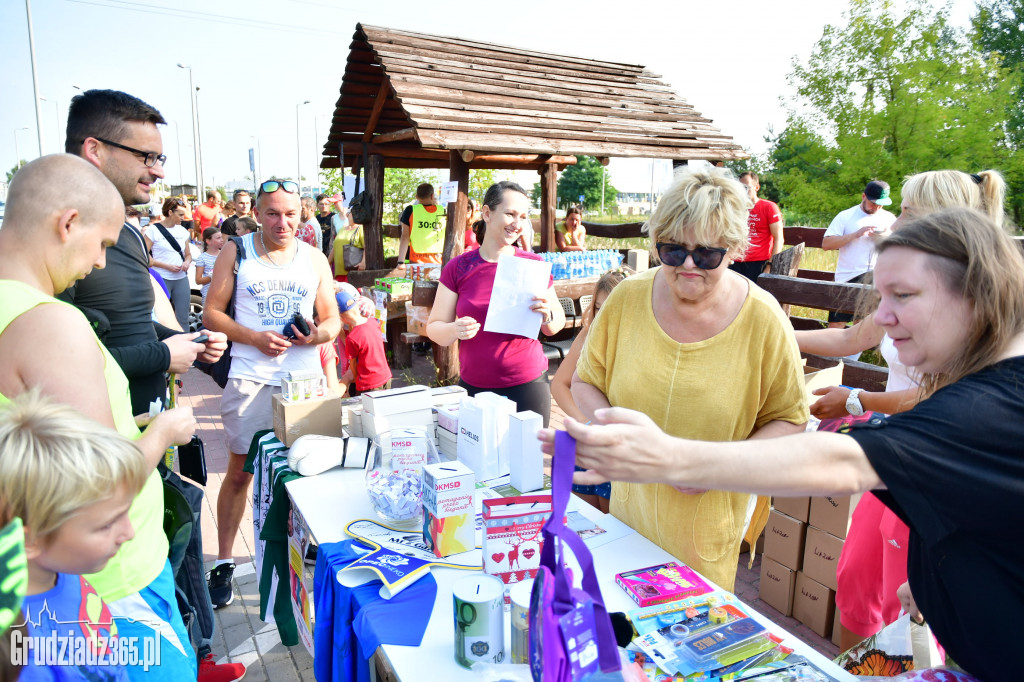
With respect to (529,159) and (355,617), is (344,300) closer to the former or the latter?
(355,617)

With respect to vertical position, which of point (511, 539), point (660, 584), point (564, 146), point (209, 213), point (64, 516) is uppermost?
point (564, 146)

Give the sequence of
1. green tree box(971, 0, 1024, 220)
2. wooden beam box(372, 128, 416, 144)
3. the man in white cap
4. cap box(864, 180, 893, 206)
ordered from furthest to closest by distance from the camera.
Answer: green tree box(971, 0, 1024, 220) → wooden beam box(372, 128, 416, 144) → the man in white cap → cap box(864, 180, 893, 206)

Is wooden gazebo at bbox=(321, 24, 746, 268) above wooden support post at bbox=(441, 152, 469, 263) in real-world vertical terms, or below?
above

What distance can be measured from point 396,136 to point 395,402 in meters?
5.13

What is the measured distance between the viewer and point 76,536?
121 centimetres

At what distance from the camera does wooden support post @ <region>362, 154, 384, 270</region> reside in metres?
8.09

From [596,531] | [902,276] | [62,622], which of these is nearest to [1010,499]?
[902,276]

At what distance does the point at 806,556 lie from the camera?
3.04 m

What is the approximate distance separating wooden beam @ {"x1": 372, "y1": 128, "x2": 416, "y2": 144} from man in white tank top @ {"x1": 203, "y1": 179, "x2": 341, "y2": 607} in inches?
130

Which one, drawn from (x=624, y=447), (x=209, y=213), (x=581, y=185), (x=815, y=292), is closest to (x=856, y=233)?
(x=815, y=292)

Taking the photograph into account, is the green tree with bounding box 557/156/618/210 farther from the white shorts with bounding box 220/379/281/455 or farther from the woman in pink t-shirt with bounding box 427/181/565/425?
the white shorts with bounding box 220/379/281/455

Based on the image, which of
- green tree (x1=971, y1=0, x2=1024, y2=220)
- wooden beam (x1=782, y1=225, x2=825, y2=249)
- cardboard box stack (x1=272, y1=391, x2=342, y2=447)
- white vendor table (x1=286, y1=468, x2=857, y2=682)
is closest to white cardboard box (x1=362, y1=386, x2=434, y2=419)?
cardboard box stack (x1=272, y1=391, x2=342, y2=447)

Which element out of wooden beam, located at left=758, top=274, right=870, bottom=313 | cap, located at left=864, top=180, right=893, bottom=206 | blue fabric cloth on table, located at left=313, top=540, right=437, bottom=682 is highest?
cap, located at left=864, top=180, right=893, bottom=206

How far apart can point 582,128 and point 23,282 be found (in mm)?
6577
